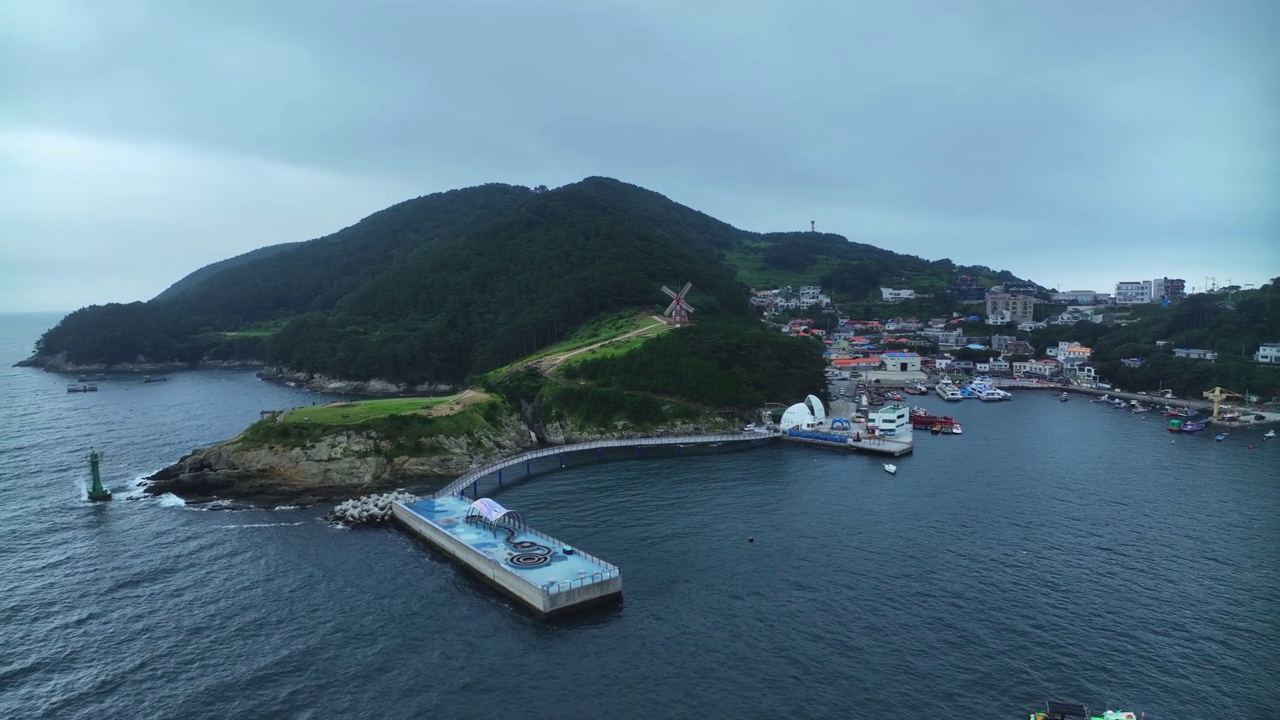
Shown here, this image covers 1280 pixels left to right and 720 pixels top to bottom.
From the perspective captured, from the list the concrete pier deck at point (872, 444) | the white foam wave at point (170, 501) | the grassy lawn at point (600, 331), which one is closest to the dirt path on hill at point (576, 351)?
the grassy lawn at point (600, 331)

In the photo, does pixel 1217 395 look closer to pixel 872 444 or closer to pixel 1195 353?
pixel 1195 353

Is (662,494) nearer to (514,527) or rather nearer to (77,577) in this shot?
(514,527)

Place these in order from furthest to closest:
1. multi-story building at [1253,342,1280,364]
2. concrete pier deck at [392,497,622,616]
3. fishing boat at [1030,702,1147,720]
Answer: multi-story building at [1253,342,1280,364] → concrete pier deck at [392,497,622,616] → fishing boat at [1030,702,1147,720]

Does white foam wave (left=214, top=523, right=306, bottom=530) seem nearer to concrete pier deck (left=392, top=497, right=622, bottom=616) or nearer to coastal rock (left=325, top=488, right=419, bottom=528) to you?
coastal rock (left=325, top=488, right=419, bottom=528)

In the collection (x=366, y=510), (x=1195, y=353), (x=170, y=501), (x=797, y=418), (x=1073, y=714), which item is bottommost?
(x=1073, y=714)

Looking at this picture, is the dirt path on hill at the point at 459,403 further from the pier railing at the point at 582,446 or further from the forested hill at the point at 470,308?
the forested hill at the point at 470,308

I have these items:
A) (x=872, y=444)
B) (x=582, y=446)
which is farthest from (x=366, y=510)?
(x=872, y=444)

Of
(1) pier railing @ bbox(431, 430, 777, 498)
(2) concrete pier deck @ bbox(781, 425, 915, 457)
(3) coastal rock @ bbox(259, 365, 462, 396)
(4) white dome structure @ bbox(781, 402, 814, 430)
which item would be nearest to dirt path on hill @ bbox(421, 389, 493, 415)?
(1) pier railing @ bbox(431, 430, 777, 498)

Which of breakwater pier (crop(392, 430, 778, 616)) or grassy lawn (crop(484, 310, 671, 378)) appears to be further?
grassy lawn (crop(484, 310, 671, 378))
